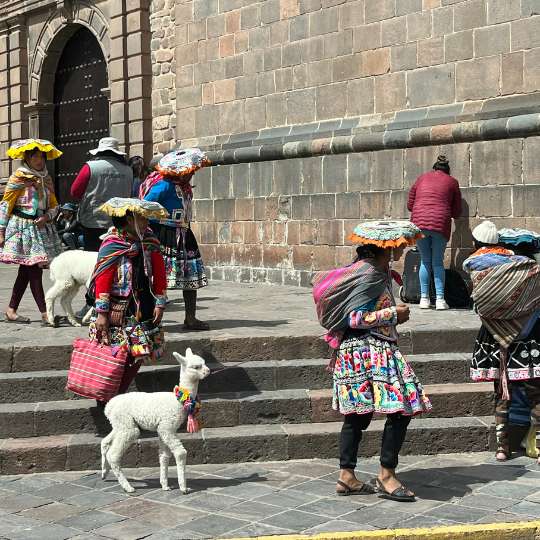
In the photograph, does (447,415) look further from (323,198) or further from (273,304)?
(323,198)

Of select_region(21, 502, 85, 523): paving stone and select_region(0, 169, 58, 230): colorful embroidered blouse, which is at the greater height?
select_region(0, 169, 58, 230): colorful embroidered blouse

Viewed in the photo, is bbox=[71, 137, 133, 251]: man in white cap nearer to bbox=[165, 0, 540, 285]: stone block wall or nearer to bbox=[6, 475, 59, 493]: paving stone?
bbox=[6, 475, 59, 493]: paving stone

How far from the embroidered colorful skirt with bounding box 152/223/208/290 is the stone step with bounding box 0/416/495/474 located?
5.61ft

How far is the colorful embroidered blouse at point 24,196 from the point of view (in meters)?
9.23

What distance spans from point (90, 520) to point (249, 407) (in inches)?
76.0

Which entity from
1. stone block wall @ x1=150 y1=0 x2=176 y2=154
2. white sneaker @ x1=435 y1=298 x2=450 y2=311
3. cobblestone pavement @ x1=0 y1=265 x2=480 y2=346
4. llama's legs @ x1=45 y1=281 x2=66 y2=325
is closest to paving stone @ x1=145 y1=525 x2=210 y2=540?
cobblestone pavement @ x1=0 y1=265 x2=480 y2=346

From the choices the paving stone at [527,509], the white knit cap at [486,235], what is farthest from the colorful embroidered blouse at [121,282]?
the paving stone at [527,509]

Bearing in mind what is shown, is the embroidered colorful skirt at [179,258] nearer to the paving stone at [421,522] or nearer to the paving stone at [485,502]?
the paving stone at [485,502]

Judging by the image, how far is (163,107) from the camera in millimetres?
16812

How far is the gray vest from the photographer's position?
9562mm

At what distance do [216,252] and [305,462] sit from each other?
318 inches

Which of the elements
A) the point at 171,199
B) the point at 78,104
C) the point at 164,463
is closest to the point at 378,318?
the point at 164,463

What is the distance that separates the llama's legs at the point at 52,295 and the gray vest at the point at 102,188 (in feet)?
2.81

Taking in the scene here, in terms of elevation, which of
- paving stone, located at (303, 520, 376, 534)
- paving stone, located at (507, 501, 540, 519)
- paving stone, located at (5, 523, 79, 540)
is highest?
Answer: paving stone, located at (507, 501, 540, 519)
